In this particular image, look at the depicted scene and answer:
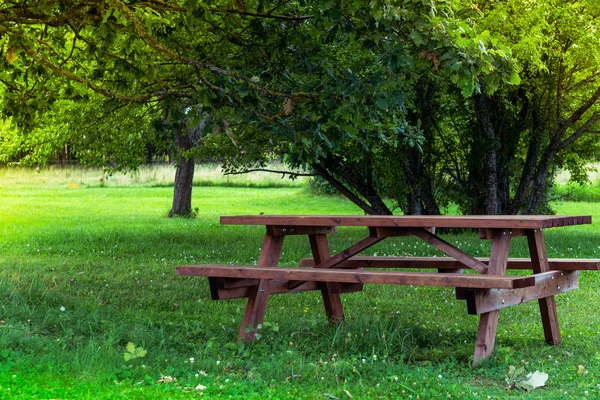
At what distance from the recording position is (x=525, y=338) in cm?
668

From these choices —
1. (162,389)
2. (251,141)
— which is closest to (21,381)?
(162,389)

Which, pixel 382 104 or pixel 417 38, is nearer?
pixel 417 38

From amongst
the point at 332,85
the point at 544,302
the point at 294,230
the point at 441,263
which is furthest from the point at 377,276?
the point at 332,85

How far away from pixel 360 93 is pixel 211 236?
9447 mm

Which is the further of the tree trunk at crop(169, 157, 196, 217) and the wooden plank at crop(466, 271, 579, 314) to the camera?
the tree trunk at crop(169, 157, 196, 217)

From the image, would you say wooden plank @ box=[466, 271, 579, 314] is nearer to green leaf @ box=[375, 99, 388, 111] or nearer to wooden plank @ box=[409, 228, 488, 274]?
wooden plank @ box=[409, 228, 488, 274]

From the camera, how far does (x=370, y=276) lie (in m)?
5.65

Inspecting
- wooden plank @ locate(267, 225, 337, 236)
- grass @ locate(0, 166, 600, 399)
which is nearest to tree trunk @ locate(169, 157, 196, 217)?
grass @ locate(0, 166, 600, 399)

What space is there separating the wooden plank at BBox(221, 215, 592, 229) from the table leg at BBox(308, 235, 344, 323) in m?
0.53

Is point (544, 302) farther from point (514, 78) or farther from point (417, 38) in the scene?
point (417, 38)

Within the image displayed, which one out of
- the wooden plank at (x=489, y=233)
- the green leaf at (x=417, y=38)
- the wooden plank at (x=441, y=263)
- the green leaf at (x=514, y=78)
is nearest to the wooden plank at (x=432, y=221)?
the wooden plank at (x=489, y=233)

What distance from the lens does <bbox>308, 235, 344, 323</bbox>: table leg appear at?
683cm

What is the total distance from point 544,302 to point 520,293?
2.16 feet

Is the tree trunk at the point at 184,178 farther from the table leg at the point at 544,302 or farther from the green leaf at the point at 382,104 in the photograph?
the table leg at the point at 544,302
